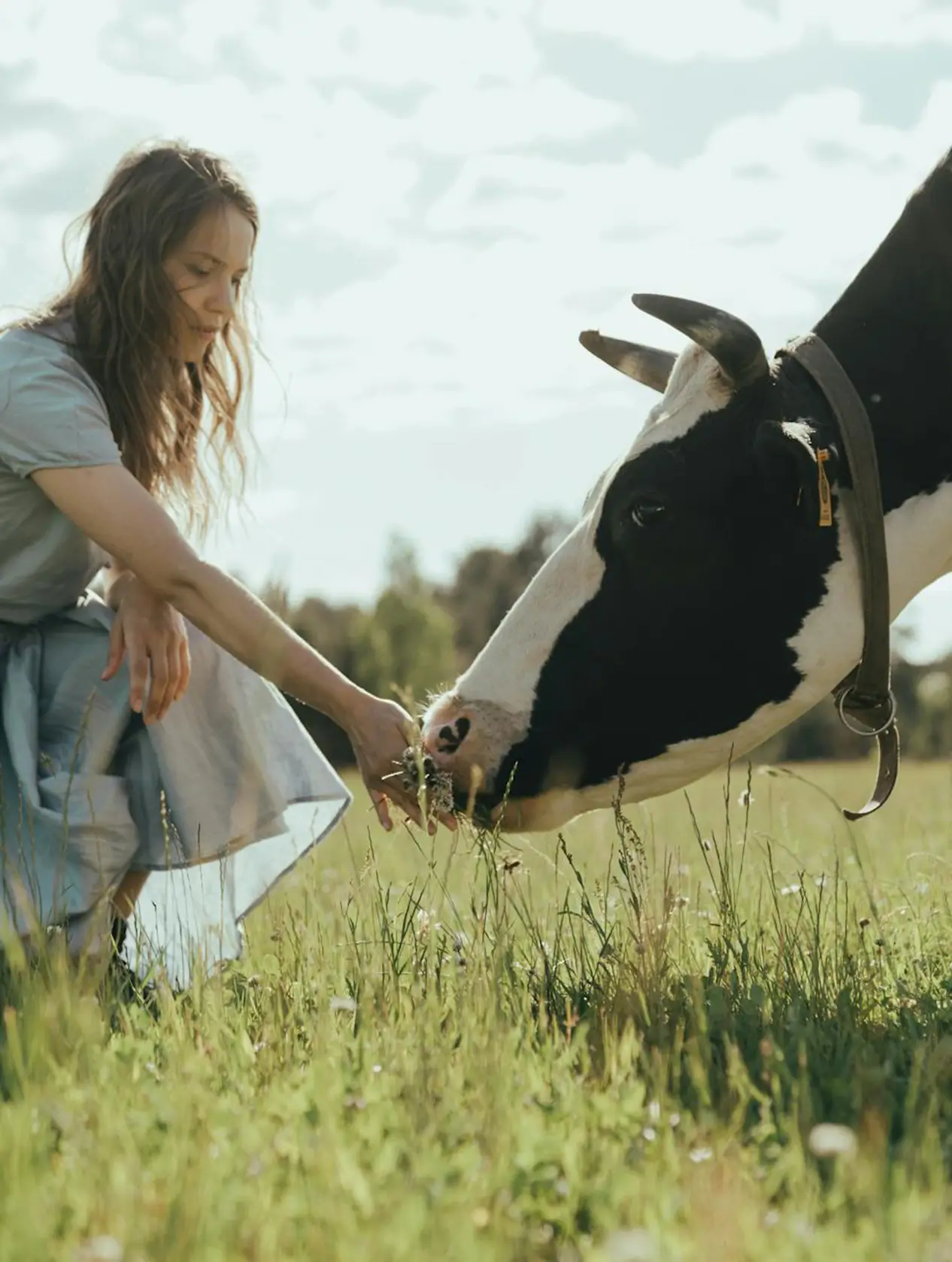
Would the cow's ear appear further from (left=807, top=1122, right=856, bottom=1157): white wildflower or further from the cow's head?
(left=807, top=1122, right=856, bottom=1157): white wildflower

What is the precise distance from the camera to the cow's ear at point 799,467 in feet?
12.5

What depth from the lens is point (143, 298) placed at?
14.0 feet

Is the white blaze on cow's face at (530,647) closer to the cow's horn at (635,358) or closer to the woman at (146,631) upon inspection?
the woman at (146,631)

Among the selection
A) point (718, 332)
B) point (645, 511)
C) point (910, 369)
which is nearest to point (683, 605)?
point (645, 511)

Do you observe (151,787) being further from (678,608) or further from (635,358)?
(635,358)

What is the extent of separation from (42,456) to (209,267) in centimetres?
84

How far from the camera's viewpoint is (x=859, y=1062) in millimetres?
2721

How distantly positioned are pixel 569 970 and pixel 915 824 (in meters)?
4.82

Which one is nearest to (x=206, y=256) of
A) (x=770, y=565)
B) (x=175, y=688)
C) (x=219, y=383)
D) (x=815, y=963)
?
(x=219, y=383)

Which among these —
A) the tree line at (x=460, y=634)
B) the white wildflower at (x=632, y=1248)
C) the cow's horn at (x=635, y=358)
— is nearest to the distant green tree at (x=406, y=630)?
the tree line at (x=460, y=634)

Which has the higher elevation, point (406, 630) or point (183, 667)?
point (183, 667)

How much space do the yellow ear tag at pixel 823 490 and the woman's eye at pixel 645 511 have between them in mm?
422

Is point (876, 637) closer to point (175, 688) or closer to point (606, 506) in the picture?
point (606, 506)

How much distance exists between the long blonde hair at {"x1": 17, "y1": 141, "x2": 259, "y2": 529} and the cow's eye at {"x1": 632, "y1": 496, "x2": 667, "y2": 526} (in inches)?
58.6
